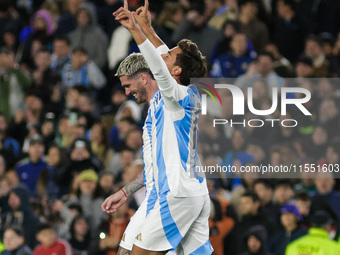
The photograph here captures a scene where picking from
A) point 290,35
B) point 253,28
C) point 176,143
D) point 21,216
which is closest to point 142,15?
point 176,143

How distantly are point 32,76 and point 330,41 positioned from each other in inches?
171

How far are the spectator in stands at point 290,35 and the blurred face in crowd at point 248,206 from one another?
3.20 metres

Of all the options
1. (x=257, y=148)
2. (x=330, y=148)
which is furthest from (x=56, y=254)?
(x=330, y=148)

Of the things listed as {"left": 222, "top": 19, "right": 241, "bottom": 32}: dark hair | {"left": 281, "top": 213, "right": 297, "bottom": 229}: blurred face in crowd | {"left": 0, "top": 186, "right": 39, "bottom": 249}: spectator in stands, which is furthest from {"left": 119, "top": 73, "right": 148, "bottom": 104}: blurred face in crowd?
{"left": 222, "top": 19, "right": 241, "bottom": 32}: dark hair

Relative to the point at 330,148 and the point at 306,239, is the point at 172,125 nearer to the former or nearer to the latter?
the point at 306,239

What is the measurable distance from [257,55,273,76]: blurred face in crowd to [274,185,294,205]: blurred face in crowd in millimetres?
1940

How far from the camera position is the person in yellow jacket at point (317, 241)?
7.92 metres

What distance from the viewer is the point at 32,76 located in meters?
12.1

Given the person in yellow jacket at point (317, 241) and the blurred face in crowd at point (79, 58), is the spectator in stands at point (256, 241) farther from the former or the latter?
the blurred face in crowd at point (79, 58)

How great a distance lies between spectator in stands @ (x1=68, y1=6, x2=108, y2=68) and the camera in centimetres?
1186

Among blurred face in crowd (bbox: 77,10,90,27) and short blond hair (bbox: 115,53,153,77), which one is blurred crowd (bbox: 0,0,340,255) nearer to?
blurred face in crowd (bbox: 77,10,90,27)

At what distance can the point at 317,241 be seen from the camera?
7.99 m

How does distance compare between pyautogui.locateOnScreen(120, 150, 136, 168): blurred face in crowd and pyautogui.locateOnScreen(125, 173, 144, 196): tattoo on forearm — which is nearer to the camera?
pyautogui.locateOnScreen(125, 173, 144, 196): tattoo on forearm

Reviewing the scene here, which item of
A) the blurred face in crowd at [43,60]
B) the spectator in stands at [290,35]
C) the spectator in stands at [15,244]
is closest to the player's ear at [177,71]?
the spectator in stands at [15,244]
